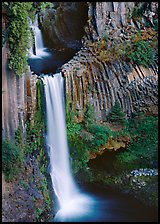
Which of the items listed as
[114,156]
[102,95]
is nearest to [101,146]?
[114,156]

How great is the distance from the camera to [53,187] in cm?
1315

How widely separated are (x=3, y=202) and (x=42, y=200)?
3.92ft

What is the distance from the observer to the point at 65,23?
18.7 meters

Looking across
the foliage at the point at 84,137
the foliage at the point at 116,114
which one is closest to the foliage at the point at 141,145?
the foliage at the point at 116,114

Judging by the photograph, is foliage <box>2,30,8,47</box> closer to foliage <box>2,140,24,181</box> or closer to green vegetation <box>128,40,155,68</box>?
foliage <box>2,140,24,181</box>

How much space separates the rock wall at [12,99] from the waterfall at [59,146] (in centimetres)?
97

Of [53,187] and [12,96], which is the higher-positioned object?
[12,96]

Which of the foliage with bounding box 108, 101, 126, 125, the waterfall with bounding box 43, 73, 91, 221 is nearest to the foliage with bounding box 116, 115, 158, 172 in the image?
the foliage with bounding box 108, 101, 126, 125

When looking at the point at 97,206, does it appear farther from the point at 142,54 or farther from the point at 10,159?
the point at 142,54

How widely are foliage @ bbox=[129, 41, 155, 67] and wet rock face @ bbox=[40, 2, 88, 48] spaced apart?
2501 mm

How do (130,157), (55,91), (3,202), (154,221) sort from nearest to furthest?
(3,202)
(154,221)
(55,91)
(130,157)

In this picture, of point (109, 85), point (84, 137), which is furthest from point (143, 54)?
point (84, 137)

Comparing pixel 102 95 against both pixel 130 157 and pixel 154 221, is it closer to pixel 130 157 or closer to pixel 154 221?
pixel 130 157

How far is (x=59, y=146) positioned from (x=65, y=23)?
6619mm
